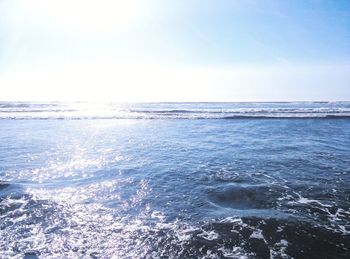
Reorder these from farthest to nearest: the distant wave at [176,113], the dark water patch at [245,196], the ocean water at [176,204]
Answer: the distant wave at [176,113]
the dark water patch at [245,196]
the ocean water at [176,204]

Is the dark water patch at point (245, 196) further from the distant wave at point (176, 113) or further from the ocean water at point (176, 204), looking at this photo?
the distant wave at point (176, 113)

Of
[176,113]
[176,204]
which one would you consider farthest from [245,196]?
[176,113]

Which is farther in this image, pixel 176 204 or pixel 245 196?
pixel 245 196

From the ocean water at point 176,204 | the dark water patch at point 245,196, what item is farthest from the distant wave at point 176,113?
the dark water patch at point 245,196

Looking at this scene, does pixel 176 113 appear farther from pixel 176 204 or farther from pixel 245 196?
pixel 176 204

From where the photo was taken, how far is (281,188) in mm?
9023

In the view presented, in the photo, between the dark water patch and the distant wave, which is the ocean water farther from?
the distant wave

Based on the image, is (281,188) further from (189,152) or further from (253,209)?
(189,152)

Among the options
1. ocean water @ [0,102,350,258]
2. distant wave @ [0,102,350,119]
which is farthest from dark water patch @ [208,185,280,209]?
distant wave @ [0,102,350,119]

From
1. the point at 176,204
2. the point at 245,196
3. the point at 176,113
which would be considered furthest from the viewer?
the point at 176,113

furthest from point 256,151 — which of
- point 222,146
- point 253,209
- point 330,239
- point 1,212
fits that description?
point 1,212

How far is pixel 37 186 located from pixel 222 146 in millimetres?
10143

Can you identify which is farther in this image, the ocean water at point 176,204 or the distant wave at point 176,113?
the distant wave at point 176,113

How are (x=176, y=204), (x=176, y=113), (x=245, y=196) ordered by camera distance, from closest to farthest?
(x=176, y=204) → (x=245, y=196) → (x=176, y=113)
